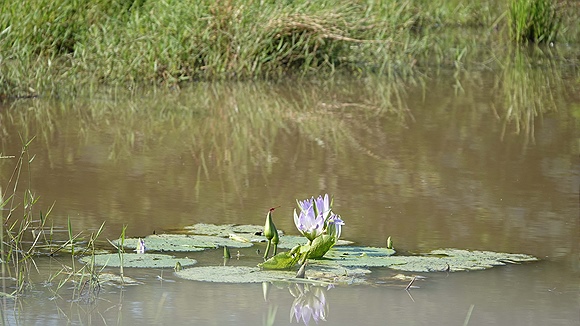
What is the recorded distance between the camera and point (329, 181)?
4.86 m

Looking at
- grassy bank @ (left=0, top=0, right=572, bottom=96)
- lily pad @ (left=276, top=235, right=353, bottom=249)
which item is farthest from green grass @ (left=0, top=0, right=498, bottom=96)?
lily pad @ (left=276, top=235, right=353, bottom=249)

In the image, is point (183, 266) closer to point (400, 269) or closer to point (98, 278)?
point (98, 278)

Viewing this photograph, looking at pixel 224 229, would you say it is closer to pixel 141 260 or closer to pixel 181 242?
pixel 181 242

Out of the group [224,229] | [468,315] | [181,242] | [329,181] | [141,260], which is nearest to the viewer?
[468,315]

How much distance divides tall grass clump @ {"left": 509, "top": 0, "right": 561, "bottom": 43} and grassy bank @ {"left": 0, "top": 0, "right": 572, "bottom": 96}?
6.85ft

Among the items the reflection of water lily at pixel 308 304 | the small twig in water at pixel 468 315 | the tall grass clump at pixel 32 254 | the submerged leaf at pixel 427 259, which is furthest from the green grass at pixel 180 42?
the small twig in water at pixel 468 315

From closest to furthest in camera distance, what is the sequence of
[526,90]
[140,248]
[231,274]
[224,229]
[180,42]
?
1. [231,274]
2. [140,248]
3. [224,229]
4. [180,42]
5. [526,90]

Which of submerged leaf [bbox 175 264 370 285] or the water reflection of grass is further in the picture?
the water reflection of grass

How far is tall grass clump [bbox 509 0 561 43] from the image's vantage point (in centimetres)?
1059

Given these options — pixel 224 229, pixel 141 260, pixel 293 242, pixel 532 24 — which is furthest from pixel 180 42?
pixel 532 24

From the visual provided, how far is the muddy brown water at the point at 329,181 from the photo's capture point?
308 centimetres

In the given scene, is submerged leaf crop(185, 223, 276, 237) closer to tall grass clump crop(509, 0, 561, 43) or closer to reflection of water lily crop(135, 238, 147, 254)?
reflection of water lily crop(135, 238, 147, 254)

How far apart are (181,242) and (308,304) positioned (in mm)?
732

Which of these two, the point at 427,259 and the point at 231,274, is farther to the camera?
the point at 427,259
